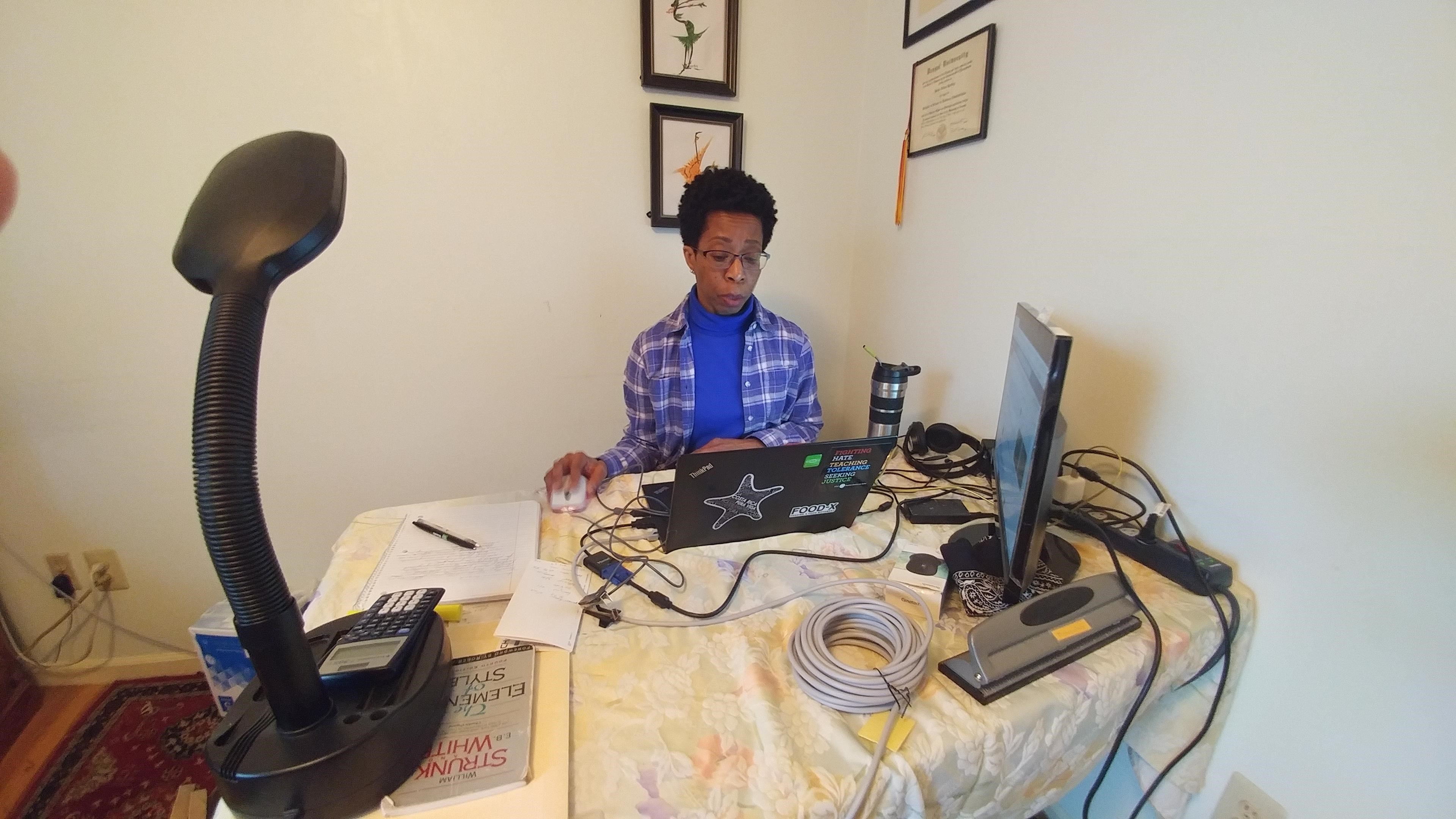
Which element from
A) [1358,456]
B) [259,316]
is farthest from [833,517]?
[259,316]

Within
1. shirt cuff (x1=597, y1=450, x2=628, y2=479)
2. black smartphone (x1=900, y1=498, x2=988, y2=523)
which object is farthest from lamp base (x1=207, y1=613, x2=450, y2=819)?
black smartphone (x1=900, y1=498, x2=988, y2=523)

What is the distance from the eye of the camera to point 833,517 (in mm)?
919

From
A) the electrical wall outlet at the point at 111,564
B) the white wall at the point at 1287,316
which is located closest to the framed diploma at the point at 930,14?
the white wall at the point at 1287,316

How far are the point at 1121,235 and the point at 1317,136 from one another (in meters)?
0.26

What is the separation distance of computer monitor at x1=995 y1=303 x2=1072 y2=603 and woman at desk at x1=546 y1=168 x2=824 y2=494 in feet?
1.75

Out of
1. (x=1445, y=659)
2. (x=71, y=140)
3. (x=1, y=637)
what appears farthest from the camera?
(x=1, y=637)

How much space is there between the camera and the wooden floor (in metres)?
1.25

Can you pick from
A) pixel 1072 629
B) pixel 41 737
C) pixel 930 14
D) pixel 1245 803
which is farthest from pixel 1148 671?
pixel 41 737

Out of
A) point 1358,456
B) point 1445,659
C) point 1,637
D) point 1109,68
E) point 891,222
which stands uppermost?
point 1109,68

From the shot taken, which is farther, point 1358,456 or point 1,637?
point 1,637

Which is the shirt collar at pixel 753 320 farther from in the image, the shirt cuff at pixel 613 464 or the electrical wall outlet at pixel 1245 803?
the electrical wall outlet at pixel 1245 803

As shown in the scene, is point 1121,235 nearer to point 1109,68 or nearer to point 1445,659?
point 1109,68

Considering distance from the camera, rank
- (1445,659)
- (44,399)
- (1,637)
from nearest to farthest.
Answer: (1445,659), (44,399), (1,637)

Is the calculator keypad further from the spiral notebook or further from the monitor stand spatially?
the monitor stand
